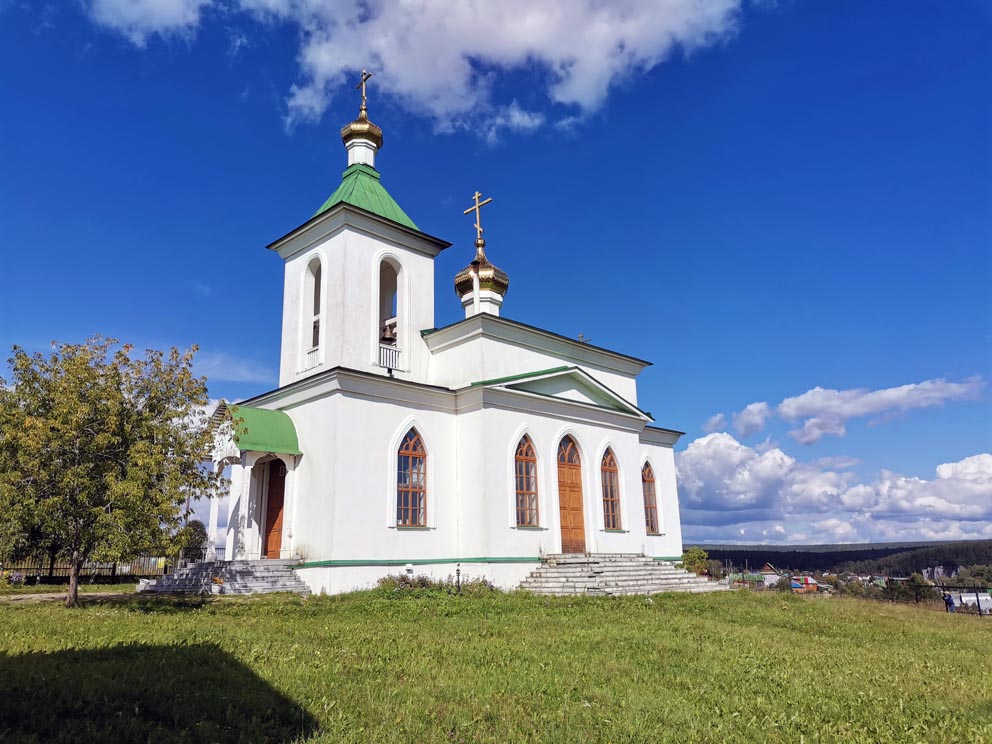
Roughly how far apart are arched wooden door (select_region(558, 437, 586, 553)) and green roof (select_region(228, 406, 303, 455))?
7.54m

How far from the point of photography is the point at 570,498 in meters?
20.3

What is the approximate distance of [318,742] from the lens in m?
4.70

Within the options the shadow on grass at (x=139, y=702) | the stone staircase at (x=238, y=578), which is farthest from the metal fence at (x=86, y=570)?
the shadow on grass at (x=139, y=702)

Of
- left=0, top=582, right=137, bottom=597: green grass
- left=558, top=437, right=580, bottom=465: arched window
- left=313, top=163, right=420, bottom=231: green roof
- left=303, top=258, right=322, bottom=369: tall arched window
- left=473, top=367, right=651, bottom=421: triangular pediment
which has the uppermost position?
left=313, top=163, right=420, bottom=231: green roof

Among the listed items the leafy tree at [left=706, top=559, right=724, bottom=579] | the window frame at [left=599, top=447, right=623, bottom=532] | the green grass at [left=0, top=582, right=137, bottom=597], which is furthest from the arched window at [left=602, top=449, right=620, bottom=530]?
the green grass at [left=0, top=582, right=137, bottom=597]

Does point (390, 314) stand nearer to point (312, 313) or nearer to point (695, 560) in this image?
point (312, 313)

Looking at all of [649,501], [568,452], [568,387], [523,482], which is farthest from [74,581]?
[649,501]

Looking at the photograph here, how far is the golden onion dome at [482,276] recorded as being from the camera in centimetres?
2266

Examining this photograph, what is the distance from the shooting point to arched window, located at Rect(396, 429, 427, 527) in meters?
17.3

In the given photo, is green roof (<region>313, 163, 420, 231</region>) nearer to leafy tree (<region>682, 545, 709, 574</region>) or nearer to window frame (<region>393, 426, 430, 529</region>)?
window frame (<region>393, 426, 430, 529</region>)

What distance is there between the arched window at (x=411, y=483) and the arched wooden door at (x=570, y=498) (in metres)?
4.27

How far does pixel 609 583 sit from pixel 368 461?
264 inches

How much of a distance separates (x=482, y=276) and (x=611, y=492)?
8071 millimetres

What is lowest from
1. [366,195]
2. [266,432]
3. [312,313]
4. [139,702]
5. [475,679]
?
[475,679]
